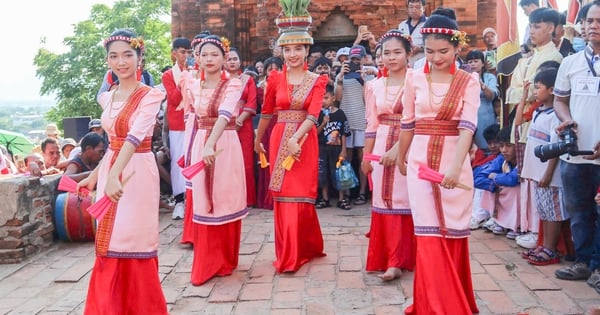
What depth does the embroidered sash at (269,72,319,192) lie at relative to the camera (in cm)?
510

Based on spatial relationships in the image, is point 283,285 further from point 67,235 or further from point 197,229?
point 67,235

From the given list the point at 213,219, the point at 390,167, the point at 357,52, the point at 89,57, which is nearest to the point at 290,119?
the point at 390,167

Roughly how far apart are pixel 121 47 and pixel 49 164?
17.6 feet

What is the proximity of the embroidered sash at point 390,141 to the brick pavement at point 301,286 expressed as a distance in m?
0.70

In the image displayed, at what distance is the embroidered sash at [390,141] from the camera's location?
4867 millimetres

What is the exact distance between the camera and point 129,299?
A: 12.8 feet

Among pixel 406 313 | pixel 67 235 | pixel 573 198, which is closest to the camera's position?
pixel 406 313

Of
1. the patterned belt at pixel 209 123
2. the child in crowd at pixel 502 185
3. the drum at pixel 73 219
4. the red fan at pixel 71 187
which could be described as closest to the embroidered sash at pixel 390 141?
the patterned belt at pixel 209 123

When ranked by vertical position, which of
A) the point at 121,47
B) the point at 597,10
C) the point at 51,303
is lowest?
the point at 51,303

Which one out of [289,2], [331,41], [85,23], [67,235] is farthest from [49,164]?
[85,23]

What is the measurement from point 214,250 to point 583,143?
310 cm

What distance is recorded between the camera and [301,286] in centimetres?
474

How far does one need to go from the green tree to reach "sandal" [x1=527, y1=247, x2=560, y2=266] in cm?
2678

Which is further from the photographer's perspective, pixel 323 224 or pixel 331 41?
pixel 331 41
